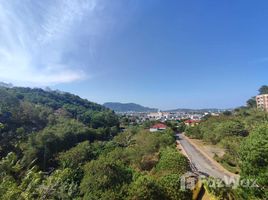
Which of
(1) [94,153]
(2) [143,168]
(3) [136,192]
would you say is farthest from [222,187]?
(1) [94,153]

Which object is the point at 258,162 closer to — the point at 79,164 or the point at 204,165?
the point at 204,165

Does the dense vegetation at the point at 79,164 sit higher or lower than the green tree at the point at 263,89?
lower

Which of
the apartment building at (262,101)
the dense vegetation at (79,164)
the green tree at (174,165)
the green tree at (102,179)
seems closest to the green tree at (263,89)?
the apartment building at (262,101)

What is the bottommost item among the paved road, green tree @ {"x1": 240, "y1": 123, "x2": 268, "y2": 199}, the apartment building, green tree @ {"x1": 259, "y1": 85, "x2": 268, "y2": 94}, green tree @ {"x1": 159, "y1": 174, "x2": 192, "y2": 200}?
the paved road

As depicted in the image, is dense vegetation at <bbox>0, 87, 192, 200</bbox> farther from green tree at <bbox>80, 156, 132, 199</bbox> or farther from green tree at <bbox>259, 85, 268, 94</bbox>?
green tree at <bbox>259, 85, 268, 94</bbox>

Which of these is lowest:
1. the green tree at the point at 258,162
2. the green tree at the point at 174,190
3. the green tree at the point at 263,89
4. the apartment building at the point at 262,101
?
the green tree at the point at 174,190

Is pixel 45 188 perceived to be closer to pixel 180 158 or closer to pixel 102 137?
pixel 180 158

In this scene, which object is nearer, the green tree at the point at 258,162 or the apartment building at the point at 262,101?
the green tree at the point at 258,162

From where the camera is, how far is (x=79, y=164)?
25828 mm

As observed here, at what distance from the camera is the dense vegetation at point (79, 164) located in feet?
19.9

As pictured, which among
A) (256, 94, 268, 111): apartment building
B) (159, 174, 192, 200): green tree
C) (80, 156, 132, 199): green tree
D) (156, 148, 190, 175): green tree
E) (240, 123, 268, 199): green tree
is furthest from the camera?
(256, 94, 268, 111): apartment building

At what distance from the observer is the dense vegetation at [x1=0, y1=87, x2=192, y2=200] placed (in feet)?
19.9

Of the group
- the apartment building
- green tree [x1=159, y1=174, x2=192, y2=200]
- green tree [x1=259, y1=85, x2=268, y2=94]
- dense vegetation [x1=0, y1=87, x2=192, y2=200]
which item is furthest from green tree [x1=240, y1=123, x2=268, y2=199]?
green tree [x1=259, y1=85, x2=268, y2=94]

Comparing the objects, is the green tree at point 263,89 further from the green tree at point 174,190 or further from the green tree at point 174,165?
the green tree at point 174,190
